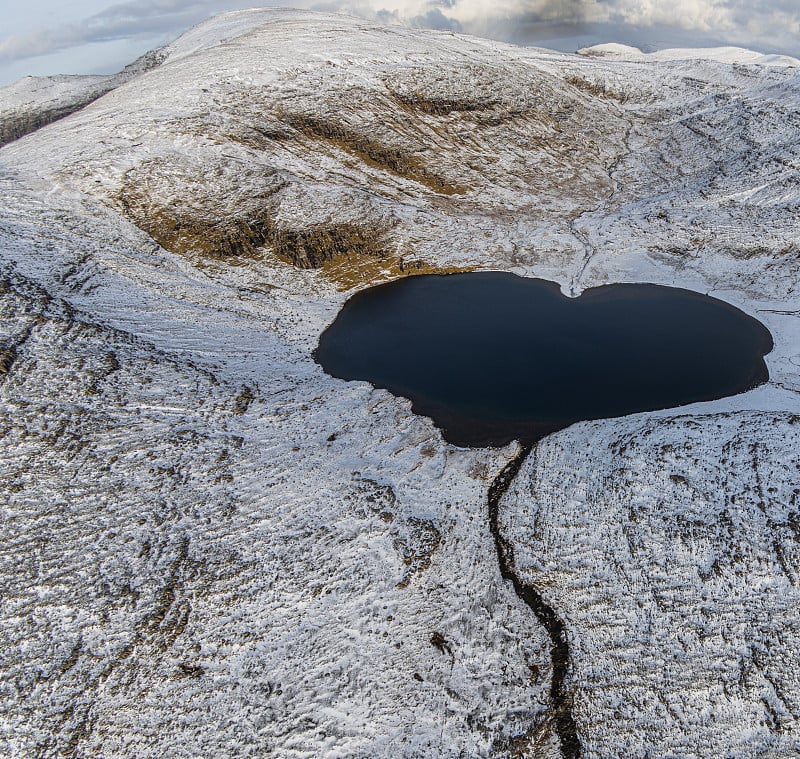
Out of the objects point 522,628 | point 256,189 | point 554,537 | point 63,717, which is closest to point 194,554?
point 63,717

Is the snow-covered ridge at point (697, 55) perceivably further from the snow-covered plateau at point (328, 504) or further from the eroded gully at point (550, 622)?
the eroded gully at point (550, 622)

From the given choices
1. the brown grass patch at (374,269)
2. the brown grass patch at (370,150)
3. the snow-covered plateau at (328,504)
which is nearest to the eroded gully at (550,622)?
the snow-covered plateau at (328,504)

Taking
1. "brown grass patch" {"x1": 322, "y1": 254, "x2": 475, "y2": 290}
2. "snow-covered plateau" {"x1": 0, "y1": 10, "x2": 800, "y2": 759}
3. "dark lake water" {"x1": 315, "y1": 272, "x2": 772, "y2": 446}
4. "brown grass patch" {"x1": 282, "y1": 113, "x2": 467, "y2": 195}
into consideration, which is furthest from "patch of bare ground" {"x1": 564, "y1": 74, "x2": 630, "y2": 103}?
"brown grass patch" {"x1": 322, "y1": 254, "x2": 475, "y2": 290}

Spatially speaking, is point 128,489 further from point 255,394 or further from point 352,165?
point 352,165

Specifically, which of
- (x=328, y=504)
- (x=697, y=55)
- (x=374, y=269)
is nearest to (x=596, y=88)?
(x=697, y=55)

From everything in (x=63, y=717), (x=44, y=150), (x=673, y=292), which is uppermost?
(x=44, y=150)

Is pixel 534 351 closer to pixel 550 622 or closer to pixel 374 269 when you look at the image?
pixel 374 269

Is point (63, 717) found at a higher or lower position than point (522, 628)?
higher
